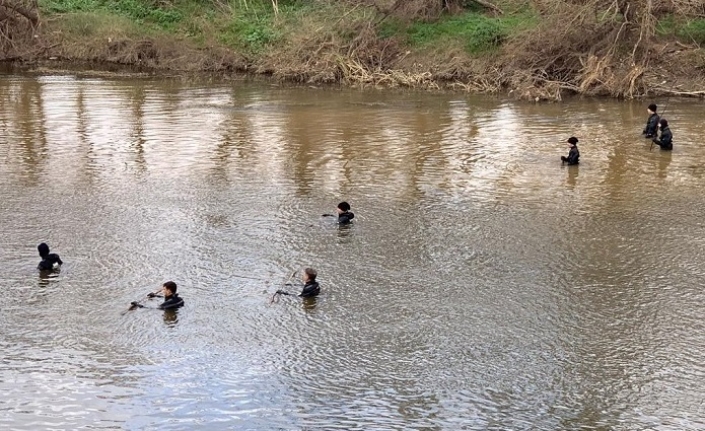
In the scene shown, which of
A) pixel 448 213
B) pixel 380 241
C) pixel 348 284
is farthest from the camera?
pixel 448 213

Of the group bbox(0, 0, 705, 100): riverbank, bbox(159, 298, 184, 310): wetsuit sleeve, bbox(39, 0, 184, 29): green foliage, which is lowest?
bbox(159, 298, 184, 310): wetsuit sleeve

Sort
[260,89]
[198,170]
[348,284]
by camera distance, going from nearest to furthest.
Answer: [348,284]
[198,170]
[260,89]

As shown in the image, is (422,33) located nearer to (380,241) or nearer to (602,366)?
(380,241)

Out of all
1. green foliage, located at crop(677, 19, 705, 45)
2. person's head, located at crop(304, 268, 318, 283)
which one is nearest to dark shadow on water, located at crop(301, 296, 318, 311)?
person's head, located at crop(304, 268, 318, 283)

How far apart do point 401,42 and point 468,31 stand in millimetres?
2820

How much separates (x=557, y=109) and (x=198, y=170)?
13318mm

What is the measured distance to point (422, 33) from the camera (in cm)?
3481

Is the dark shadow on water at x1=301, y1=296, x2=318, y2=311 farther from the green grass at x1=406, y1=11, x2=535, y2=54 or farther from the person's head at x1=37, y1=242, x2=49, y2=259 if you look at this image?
the green grass at x1=406, y1=11, x2=535, y2=54

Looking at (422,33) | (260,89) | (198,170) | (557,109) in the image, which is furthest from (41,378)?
(422,33)

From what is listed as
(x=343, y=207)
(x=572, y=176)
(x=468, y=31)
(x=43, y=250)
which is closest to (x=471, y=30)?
(x=468, y=31)

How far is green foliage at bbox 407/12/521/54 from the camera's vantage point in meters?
33.2

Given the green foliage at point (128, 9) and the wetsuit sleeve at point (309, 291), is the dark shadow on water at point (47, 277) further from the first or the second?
the green foliage at point (128, 9)

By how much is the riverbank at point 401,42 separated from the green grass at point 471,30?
0.05 metres

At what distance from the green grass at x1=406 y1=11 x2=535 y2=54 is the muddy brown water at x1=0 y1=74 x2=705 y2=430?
422 inches
